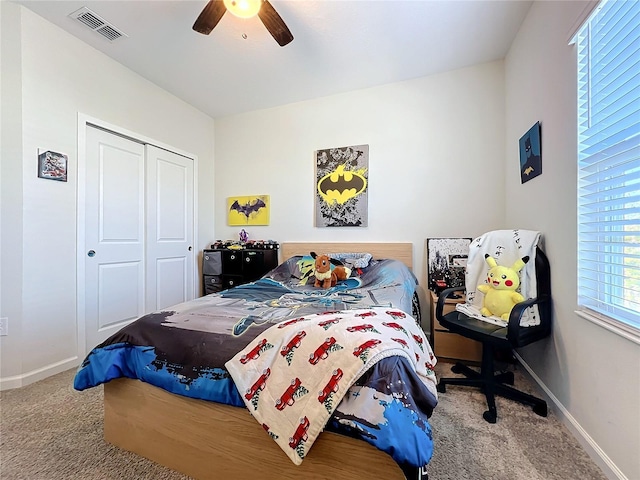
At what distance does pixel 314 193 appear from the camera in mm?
3250

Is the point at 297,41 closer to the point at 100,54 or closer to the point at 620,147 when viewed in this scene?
the point at 100,54

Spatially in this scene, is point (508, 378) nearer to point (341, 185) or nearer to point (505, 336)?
point (505, 336)

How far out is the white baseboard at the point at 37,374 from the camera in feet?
6.25

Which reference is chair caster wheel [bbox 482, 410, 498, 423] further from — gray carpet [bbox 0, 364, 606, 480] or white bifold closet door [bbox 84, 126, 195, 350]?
white bifold closet door [bbox 84, 126, 195, 350]

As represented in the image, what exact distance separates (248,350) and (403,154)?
8.52 feet

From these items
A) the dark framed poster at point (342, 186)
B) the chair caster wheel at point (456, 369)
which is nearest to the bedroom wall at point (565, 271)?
the chair caster wheel at point (456, 369)

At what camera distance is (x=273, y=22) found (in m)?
1.83

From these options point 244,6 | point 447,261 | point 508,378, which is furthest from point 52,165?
point 508,378

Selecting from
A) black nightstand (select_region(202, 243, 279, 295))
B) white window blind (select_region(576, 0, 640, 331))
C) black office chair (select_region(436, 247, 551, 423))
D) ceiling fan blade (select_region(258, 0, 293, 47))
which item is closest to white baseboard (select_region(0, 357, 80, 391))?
black nightstand (select_region(202, 243, 279, 295))

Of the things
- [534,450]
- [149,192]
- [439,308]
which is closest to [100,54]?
[149,192]

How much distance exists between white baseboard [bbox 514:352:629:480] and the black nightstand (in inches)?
106

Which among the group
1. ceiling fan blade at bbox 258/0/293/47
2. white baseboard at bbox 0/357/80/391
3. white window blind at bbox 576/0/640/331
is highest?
ceiling fan blade at bbox 258/0/293/47

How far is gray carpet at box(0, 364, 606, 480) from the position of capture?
1.18 m

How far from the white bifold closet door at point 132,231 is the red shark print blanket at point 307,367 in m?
2.28
